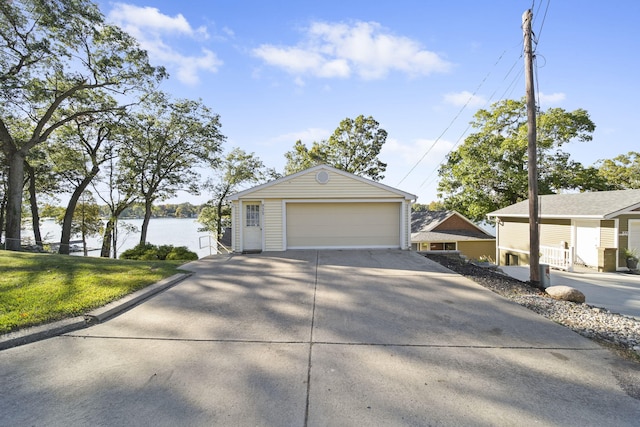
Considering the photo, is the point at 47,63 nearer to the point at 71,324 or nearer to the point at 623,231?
the point at 71,324

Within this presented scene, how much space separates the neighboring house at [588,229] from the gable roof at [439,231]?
11.3 ft

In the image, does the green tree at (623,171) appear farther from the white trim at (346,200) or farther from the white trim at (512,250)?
the white trim at (346,200)

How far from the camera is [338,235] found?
11.1 m

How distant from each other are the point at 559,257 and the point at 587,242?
1.85 metres

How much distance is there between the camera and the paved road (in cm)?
651

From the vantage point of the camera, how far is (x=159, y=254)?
482 inches

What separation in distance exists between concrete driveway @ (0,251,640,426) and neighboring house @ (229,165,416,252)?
574cm

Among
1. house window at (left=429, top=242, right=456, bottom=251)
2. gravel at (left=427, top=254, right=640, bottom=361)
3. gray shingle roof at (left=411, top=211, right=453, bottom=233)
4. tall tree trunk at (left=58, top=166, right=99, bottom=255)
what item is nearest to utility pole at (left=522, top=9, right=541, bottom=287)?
gravel at (left=427, top=254, right=640, bottom=361)

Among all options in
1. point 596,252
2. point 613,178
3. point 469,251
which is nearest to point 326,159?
point 469,251

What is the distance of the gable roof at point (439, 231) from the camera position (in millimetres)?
19266

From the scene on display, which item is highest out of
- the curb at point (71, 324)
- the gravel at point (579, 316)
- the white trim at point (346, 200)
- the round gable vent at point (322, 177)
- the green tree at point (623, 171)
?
the green tree at point (623, 171)

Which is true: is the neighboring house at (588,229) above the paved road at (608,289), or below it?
above

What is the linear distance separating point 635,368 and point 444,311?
7.05 ft

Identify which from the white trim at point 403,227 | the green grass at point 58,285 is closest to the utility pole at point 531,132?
the white trim at point 403,227
